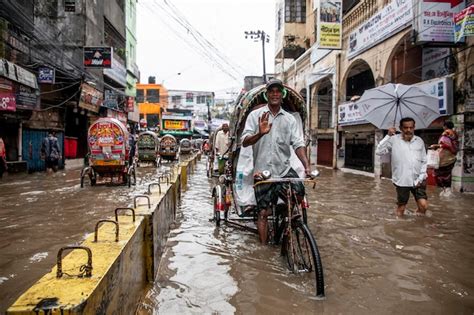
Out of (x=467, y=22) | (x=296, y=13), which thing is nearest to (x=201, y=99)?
(x=296, y=13)

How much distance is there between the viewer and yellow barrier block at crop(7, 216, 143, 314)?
1.71 metres

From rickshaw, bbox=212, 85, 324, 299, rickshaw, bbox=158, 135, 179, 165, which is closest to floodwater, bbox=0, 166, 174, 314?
rickshaw, bbox=212, 85, 324, 299

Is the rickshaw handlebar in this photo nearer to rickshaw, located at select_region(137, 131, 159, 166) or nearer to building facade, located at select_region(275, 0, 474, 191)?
building facade, located at select_region(275, 0, 474, 191)

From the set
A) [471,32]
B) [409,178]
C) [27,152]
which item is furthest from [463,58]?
[27,152]

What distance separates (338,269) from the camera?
4301 mm

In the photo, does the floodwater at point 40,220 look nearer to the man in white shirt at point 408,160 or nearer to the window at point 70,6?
the man in white shirt at point 408,160

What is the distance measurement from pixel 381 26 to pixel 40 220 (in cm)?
1362

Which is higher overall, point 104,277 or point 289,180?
point 289,180

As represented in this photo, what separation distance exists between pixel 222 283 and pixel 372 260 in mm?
1954

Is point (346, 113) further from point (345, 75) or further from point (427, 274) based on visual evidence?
point (427, 274)

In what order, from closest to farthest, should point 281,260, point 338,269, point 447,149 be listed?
point 338,269 → point 281,260 → point 447,149

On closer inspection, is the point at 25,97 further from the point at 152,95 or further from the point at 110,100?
the point at 152,95

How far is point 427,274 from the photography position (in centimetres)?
417

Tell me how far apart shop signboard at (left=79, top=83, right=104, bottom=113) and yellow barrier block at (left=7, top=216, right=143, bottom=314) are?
58.8 ft
